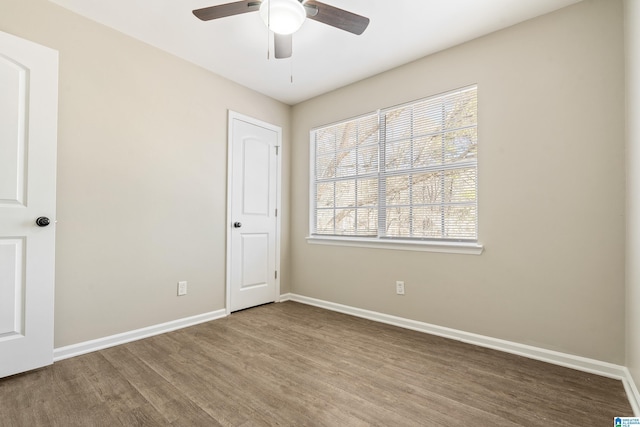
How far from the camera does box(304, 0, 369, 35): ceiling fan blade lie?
1.75m

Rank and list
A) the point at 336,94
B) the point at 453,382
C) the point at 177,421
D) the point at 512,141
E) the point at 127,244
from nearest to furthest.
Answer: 1. the point at 177,421
2. the point at 453,382
3. the point at 512,141
4. the point at 127,244
5. the point at 336,94

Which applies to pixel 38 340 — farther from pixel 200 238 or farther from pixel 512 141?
pixel 512 141

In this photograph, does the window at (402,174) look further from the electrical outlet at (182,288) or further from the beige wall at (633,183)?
the electrical outlet at (182,288)

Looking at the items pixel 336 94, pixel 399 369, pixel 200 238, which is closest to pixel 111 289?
pixel 200 238

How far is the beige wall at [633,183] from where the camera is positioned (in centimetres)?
169

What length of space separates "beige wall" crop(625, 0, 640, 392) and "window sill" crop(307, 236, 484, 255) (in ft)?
2.88

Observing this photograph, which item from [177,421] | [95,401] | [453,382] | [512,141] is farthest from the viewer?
[512,141]

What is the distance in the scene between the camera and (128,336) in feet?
8.21

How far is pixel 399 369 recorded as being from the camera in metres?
2.07

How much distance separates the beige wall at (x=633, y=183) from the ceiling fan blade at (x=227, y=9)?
2.17 m

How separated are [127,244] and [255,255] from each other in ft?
4.50

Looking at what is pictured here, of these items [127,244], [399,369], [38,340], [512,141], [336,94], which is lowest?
[399,369]

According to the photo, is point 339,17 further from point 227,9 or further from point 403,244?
point 403,244

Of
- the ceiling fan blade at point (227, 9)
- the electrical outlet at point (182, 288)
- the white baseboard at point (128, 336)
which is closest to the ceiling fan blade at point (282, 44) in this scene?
the ceiling fan blade at point (227, 9)
